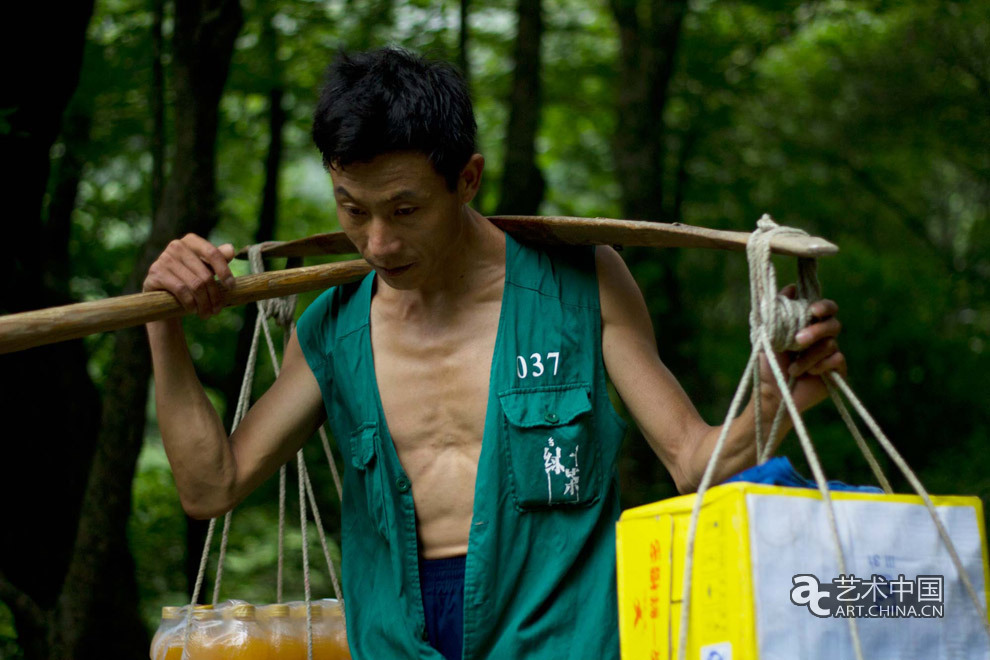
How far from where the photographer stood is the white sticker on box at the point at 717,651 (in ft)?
5.30

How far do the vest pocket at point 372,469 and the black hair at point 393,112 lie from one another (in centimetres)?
65

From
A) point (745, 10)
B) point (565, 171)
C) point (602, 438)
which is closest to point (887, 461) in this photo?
point (745, 10)

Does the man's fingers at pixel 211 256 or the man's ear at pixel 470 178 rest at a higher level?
the man's ear at pixel 470 178

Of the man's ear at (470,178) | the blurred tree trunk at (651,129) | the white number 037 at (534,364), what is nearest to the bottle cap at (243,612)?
the white number 037 at (534,364)

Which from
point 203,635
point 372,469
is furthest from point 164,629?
point 372,469

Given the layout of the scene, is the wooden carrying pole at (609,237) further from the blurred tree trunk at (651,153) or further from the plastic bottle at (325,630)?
the blurred tree trunk at (651,153)

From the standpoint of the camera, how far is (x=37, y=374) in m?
4.48

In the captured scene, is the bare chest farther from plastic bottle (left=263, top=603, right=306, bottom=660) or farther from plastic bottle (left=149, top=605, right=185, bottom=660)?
plastic bottle (left=149, top=605, right=185, bottom=660)

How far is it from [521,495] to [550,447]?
0.13m

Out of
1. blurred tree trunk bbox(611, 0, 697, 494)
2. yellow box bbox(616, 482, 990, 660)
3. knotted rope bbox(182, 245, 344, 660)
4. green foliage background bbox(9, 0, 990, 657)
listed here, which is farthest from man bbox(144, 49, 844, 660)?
blurred tree trunk bbox(611, 0, 697, 494)

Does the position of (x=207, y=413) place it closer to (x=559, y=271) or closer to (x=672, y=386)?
(x=559, y=271)

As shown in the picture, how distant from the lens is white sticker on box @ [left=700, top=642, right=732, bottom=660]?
5.30 feet

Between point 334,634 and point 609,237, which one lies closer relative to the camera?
point 609,237

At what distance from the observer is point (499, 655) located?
249 centimetres
